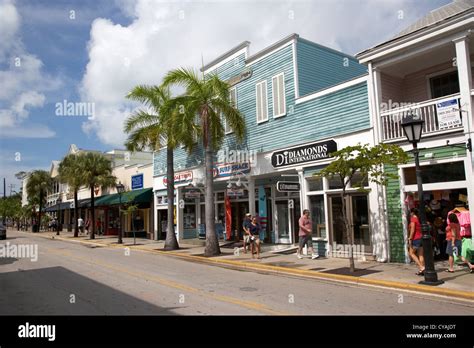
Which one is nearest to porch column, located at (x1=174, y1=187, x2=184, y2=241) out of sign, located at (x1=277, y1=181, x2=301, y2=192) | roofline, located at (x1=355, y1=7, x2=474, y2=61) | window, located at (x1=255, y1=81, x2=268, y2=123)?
window, located at (x1=255, y1=81, x2=268, y2=123)

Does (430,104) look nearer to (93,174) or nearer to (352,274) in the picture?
(352,274)

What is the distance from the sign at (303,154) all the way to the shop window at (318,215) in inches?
62.1

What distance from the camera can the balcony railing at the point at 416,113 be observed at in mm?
11602

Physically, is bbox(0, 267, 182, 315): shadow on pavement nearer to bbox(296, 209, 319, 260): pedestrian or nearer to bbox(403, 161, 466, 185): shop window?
bbox(296, 209, 319, 260): pedestrian

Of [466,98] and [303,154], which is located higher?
[466,98]

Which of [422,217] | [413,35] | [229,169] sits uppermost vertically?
[413,35]

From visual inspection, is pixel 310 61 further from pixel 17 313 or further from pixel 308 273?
pixel 17 313

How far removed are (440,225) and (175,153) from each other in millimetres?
16053

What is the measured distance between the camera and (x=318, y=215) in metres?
15.3

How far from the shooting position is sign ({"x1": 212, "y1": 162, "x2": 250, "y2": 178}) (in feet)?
60.8

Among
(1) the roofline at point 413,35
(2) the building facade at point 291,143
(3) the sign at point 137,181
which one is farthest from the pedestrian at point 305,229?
(3) the sign at point 137,181

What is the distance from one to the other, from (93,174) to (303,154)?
21.1 metres

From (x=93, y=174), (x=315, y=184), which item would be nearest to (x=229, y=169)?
(x=315, y=184)

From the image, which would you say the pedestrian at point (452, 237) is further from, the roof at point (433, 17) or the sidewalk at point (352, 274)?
the roof at point (433, 17)
